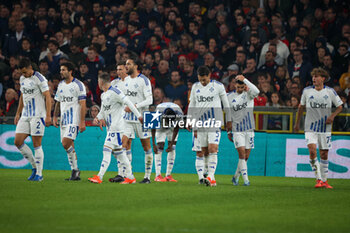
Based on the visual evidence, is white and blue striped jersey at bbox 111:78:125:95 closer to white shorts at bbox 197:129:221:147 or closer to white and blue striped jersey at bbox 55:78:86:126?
white and blue striped jersey at bbox 55:78:86:126

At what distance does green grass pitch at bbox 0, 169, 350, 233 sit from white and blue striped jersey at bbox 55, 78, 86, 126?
5.20 feet

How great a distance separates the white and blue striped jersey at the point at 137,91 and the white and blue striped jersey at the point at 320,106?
3330 millimetres

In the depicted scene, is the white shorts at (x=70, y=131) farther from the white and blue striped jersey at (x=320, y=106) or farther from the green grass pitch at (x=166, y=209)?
the white and blue striped jersey at (x=320, y=106)

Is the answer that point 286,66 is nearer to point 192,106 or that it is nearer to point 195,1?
point 195,1

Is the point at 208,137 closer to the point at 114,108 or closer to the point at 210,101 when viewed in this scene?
the point at 210,101

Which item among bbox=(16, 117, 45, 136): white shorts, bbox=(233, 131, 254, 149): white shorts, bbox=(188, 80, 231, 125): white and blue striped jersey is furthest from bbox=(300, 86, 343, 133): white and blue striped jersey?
bbox=(16, 117, 45, 136): white shorts

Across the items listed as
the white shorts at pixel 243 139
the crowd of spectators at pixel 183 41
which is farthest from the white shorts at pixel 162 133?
the crowd of spectators at pixel 183 41

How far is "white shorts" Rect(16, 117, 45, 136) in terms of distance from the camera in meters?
11.6

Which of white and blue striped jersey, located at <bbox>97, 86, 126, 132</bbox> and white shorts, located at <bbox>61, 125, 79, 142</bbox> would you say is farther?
white shorts, located at <bbox>61, 125, 79, 142</bbox>

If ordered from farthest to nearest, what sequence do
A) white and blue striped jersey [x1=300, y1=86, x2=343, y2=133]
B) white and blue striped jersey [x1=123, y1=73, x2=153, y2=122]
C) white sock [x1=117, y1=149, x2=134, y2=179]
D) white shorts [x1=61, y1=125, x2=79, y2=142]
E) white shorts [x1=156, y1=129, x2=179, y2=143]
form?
white shorts [x1=156, y1=129, x2=179, y2=143]
white and blue striped jersey [x1=300, y1=86, x2=343, y2=133]
white shorts [x1=61, y1=125, x2=79, y2=142]
white and blue striped jersey [x1=123, y1=73, x2=153, y2=122]
white sock [x1=117, y1=149, x2=134, y2=179]

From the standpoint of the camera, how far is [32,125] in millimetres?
11586

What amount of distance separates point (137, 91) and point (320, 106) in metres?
3.78

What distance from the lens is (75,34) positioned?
1992 centimetres

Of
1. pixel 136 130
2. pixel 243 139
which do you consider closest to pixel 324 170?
pixel 243 139
